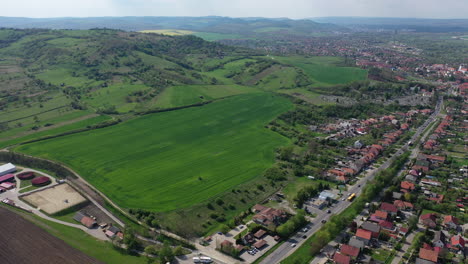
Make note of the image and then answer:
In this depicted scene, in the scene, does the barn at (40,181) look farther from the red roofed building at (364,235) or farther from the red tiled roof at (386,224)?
the red tiled roof at (386,224)

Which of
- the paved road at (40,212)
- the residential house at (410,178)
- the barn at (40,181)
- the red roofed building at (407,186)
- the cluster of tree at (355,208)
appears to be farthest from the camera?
the residential house at (410,178)

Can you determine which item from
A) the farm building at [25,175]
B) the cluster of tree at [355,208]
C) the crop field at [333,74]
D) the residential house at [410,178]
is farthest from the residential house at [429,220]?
the crop field at [333,74]

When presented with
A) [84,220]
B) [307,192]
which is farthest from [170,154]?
[307,192]

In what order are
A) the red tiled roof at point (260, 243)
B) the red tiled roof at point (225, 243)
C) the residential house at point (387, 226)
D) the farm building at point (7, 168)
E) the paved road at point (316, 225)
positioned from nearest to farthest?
the paved road at point (316, 225)
the red tiled roof at point (225, 243)
the red tiled roof at point (260, 243)
the residential house at point (387, 226)
the farm building at point (7, 168)

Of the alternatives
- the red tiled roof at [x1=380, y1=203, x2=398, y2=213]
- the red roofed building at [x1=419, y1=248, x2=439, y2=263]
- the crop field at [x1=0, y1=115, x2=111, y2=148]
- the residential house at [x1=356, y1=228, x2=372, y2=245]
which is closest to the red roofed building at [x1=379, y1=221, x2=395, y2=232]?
the red tiled roof at [x1=380, y1=203, x2=398, y2=213]

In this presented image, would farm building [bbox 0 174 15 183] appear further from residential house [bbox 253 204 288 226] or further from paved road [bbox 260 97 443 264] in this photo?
paved road [bbox 260 97 443 264]

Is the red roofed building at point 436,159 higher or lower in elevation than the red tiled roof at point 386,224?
higher

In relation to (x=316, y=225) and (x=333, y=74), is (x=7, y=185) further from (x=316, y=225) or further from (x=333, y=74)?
(x=333, y=74)
